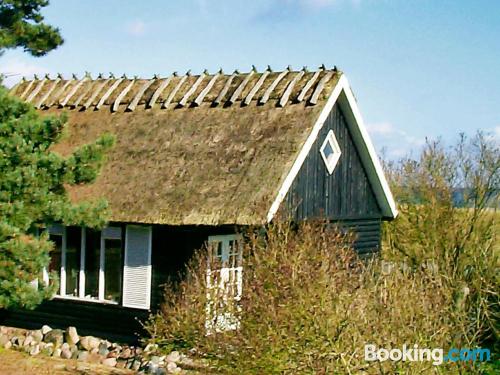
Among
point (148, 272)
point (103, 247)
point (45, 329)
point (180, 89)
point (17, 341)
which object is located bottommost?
point (17, 341)

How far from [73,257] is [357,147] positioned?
711 centimetres

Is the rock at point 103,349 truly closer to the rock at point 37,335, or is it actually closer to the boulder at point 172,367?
the rock at point 37,335

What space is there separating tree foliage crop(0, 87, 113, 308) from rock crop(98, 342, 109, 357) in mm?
2690

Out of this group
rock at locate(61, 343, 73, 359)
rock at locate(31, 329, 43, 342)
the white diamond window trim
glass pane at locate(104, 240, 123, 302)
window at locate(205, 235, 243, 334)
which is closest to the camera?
window at locate(205, 235, 243, 334)

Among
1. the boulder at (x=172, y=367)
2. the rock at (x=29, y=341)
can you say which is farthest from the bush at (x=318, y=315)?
the rock at (x=29, y=341)

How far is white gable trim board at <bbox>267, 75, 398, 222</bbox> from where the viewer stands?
14.9 meters

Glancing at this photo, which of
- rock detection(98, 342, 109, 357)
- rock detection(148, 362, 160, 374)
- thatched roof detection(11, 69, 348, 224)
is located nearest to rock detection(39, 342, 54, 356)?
rock detection(98, 342, 109, 357)

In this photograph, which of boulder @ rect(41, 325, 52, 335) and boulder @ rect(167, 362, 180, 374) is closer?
boulder @ rect(167, 362, 180, 374)

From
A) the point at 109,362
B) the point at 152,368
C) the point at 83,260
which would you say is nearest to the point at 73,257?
the point at 83,260

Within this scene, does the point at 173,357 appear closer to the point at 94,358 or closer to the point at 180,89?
the point at 94,358

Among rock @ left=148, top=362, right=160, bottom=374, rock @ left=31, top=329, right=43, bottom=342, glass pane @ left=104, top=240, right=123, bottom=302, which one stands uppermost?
glass pane @ left=104, top=240, right=123, bottom=302

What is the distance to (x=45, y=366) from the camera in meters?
14.2

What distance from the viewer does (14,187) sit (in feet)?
40.2

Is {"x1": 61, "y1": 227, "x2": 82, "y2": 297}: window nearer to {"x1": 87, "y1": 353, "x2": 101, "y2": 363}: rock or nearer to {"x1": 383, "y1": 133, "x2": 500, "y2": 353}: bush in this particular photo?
{"x1": 87, "y1": 353, "x2": 101, "y2": 363}: rock
